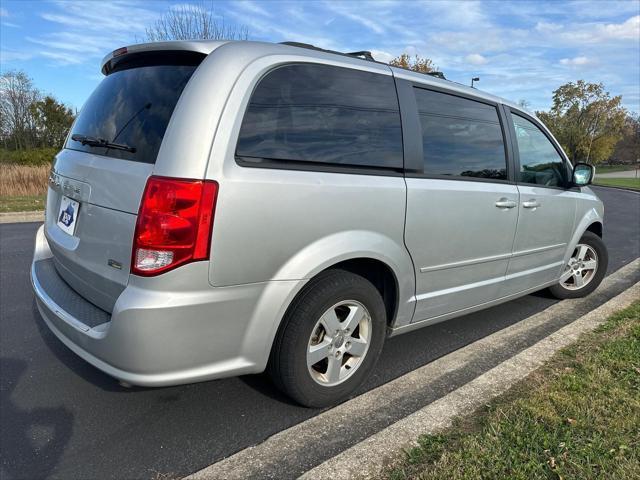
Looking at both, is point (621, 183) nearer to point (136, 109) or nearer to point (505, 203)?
point (505, 203)

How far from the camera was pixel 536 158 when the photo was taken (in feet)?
13.2

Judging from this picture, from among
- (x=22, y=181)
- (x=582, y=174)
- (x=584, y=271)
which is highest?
(x=582, y=174)

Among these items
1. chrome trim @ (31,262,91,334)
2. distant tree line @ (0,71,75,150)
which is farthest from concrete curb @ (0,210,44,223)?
distant tree line @ (0,71,75,150)

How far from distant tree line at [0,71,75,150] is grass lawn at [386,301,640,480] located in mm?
36533

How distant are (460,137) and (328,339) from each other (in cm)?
172

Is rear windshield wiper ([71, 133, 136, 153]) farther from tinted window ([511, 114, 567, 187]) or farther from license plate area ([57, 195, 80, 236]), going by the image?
tinted window ([511, 114, 567, 187])

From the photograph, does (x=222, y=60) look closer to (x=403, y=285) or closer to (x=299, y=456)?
(x=403, y=285)

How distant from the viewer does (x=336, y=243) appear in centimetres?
244

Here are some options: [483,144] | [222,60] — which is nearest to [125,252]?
[222,60]

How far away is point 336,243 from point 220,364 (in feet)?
2.69

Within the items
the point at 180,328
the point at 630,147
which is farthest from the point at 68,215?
the point at 630,147

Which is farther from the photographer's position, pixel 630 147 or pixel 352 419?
pixel 630 147

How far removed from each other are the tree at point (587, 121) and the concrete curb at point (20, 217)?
51.7 meters

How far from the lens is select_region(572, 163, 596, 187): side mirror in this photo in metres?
4.26
